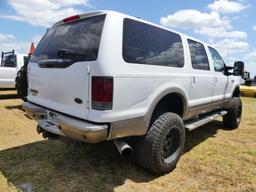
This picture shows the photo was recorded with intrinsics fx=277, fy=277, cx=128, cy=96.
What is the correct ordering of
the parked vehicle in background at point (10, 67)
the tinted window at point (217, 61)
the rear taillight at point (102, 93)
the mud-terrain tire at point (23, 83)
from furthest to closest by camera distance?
the parked vehicle in background at point (10, 67) < the mud-terrain tire at point (23, 83) < the tinted window at point (217, 61) < the rear taillight at point (102, 93)

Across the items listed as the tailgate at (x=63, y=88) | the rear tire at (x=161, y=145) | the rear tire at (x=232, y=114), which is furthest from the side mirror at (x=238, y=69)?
the tailgate at (x=63, y=88)

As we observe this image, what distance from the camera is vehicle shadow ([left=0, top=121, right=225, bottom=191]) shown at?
3570 millimetres

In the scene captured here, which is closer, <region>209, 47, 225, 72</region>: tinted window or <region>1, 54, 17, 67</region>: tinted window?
<region>209, 47, 225, 72</region>: tinted window

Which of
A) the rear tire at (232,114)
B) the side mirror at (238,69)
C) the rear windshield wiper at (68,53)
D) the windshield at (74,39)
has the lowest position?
the rear tire at (232,114)

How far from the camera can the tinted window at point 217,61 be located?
5.71m

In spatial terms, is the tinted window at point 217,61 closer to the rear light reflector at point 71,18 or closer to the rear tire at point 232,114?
the rear tire at point 232,114

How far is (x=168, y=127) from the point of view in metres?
3.77

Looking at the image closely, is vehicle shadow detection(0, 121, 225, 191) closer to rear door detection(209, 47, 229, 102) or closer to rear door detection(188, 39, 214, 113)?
rear door detection(188, 39, 214, 113)

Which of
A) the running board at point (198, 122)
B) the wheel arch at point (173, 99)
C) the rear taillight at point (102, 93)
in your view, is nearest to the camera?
the rear taillight at point (102, 93)

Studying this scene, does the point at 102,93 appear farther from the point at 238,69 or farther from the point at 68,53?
the point at 238,69

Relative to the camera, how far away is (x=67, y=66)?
3.26 metres

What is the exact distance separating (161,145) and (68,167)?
143cm

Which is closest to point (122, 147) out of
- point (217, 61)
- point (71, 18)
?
point (71, 18)

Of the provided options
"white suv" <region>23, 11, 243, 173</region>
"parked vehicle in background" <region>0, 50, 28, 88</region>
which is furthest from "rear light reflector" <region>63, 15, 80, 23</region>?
"parked vehicle in background" <region>0, 50, 28, 88</region>
